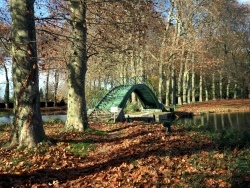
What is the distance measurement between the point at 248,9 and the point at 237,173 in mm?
52705

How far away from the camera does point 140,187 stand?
6.75 metres

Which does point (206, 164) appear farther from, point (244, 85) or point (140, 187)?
point (244, 85)

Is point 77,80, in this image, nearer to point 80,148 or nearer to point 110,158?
point 80,148

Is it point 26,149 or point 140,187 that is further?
point 26,149

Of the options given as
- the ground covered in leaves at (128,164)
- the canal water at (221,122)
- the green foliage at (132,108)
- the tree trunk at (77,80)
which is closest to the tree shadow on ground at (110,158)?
the ground covered in leaves at (128,164)

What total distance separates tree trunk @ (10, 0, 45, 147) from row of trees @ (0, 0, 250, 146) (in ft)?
0.09

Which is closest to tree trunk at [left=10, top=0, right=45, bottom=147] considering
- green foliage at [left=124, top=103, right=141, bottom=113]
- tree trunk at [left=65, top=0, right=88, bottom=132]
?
tree trunk at [left=65, top=0, right=88, bottom=132]

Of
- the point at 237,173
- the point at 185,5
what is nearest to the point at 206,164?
the point at 237,173

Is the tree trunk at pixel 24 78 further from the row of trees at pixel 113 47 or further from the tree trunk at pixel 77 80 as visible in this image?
the tree trunk at pixel 77 80

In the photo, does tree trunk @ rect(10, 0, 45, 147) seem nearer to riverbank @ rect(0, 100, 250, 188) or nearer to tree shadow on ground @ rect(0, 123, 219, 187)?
riverbank @ rect(0, 100, 250, 188)

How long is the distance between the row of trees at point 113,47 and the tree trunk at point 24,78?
0.03m

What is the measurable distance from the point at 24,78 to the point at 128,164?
4456 mm

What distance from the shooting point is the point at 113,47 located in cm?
1498

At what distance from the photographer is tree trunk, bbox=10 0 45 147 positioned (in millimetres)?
11039
